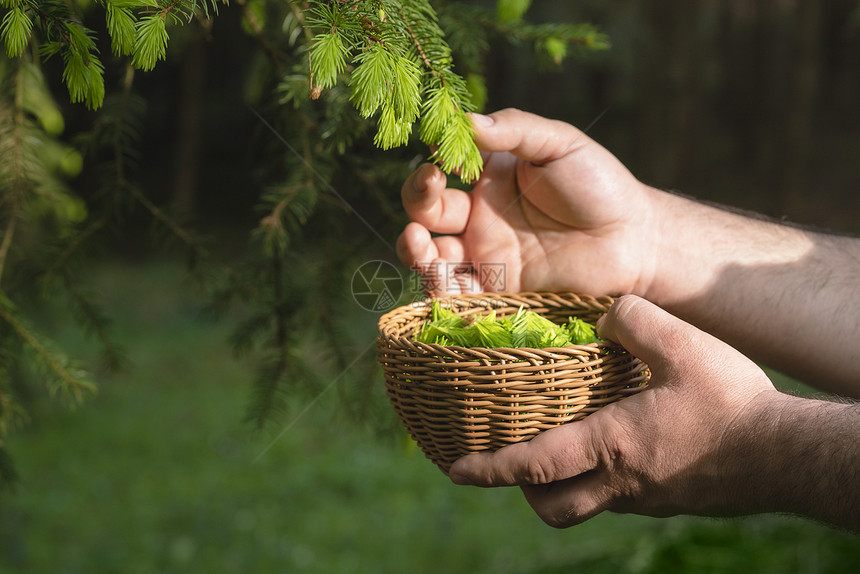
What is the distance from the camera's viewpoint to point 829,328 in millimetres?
1627

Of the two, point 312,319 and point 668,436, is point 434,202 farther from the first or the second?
point 668,436

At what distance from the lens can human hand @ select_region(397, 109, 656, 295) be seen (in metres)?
1.50

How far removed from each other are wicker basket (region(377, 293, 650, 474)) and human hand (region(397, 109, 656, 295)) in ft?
1.25

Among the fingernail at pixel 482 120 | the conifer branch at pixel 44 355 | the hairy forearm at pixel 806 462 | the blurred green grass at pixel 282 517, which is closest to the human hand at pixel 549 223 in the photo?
the fingernail at pixel 482 120

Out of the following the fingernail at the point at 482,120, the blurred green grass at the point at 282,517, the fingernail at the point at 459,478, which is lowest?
the blurred green grass at the point at 282,517

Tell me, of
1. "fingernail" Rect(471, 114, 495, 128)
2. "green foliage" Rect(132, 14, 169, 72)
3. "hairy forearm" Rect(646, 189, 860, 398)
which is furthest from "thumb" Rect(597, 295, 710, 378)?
"green foliage" Rect(132, 14, 169, 72)

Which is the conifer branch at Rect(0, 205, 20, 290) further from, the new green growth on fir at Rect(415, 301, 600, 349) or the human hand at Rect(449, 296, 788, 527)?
the human hand at Rect(449, 296, 788, 527)

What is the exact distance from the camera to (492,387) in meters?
1.07

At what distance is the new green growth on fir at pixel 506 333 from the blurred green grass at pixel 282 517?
57.4 inches

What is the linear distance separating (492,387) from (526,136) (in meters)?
0.58

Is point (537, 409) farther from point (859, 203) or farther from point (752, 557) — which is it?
point (859, 203)

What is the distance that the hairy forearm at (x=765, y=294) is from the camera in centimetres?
163

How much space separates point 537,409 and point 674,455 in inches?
9.2

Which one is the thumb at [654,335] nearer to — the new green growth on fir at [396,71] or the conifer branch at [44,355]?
the new green growth on fir at [396,71]
